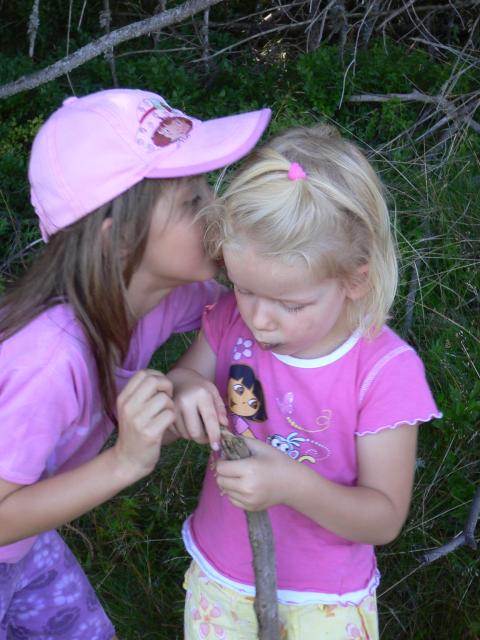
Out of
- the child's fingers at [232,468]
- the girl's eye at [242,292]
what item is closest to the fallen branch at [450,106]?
the girl's eye at [242,292]

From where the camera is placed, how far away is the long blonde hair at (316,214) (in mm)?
1529

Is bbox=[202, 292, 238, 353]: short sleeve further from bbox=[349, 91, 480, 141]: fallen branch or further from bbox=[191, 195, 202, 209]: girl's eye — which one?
bbox=[349, 91, 480, 141]: fallen branch

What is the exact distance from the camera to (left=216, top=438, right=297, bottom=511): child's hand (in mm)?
1473

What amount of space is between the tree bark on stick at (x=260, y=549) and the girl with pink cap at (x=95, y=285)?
130 millimetres

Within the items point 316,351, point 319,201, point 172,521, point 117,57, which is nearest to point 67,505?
point 316,351

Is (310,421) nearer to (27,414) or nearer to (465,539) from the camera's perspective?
(27,414)

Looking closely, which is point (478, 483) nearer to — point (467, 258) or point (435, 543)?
point (435, 543)

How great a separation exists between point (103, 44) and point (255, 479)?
1.74m

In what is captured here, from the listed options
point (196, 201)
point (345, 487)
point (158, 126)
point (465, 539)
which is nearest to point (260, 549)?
point (345, 487)

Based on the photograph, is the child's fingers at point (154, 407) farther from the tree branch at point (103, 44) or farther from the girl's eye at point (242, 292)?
the tree branch at point (103, 44)

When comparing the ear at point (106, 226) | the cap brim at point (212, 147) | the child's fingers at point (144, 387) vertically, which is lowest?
the child's fingers at point (144, 387)

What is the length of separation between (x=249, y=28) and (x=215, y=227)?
2790 millimetres

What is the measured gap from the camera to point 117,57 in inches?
157

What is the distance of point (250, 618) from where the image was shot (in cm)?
180
